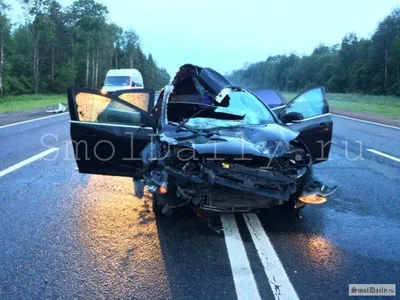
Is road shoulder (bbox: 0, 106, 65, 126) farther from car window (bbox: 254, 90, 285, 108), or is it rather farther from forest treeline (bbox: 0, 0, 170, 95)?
forest treeline (bbox: 0, 0, 170, 95)

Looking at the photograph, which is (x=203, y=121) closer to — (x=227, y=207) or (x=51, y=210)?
(x=227, y=207)

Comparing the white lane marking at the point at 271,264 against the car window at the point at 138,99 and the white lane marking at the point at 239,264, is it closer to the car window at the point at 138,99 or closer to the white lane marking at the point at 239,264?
the white lane marking at the point at 239,264

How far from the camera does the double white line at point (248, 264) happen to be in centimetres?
281

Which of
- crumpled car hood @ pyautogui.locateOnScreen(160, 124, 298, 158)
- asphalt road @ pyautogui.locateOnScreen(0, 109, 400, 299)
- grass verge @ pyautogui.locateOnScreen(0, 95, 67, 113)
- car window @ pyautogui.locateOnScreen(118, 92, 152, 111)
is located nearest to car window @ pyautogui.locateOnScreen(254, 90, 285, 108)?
asphalt road @ pyautogui.locateOnScreen(0, 109, 400, 299)

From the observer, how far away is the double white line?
2814mm

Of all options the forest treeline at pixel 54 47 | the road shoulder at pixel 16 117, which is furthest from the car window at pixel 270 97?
the forest treeline at pixel 54 47

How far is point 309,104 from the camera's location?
19.9 ft

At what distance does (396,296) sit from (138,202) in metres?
3.24

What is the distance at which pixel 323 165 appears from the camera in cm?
741

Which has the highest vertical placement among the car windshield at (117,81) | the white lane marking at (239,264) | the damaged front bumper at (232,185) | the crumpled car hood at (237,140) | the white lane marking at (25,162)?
the car windshield at (117,81)

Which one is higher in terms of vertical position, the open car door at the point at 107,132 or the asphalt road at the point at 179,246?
the open car door at the point at 107,132

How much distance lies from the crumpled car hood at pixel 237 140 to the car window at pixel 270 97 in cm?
399

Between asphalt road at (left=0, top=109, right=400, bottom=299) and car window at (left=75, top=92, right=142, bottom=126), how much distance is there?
1082 millimetres

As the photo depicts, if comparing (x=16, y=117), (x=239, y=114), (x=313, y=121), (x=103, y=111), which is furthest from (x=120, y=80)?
(x=239, y=114)
